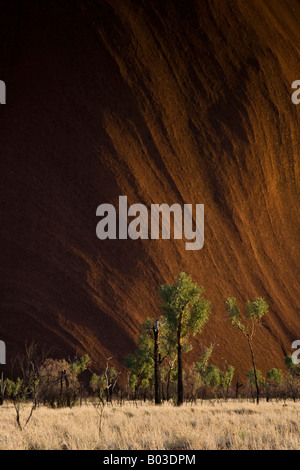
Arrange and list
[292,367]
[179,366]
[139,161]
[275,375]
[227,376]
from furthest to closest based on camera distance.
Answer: [139,161], [292,367], [275,375], [227,376], [179,366]

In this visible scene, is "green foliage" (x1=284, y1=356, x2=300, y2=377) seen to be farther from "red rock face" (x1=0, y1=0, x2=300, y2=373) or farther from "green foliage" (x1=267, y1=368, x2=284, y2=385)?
"red rock face" (x1=0, y1=0, x2=300, y2=373)

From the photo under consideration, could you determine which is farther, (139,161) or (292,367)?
(139,161)

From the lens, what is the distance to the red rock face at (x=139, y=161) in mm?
63312

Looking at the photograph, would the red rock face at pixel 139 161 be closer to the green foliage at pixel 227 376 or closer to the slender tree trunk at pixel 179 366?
the green foliage at pixel 227 376

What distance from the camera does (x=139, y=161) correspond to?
75.1 meters

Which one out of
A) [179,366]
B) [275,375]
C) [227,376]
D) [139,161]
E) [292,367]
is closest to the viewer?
[179,366]

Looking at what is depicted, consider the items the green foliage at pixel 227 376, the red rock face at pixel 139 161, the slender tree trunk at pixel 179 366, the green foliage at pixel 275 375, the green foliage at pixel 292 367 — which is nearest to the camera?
the slender tree trunk at pixel 179 366

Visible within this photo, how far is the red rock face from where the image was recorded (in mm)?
63312

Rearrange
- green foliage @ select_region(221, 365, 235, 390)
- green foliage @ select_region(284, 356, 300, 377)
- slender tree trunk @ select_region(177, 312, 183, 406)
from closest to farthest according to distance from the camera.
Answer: slender tree trunk @ select_region(177, 312, 183, 406)
green foliage @ select_region(221, 365, 235, 390)
green foliage @ select_region(284, 356, 300, 377)

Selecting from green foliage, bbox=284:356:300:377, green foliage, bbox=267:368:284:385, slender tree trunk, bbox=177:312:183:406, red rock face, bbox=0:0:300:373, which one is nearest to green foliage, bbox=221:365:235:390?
red rock face, bbox=0:0:300:373

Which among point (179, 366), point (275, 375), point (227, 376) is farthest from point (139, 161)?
point (179, 366)

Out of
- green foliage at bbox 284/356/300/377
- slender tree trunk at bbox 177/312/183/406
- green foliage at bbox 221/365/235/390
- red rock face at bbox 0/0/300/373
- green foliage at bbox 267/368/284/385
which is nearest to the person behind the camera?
slender tree trunk at bbox 177/312/183/406

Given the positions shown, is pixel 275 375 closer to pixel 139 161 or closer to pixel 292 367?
pixel 292 367

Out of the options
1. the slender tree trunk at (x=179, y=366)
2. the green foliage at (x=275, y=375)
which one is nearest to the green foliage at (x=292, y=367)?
the green foliage at (x=275, y=375)
